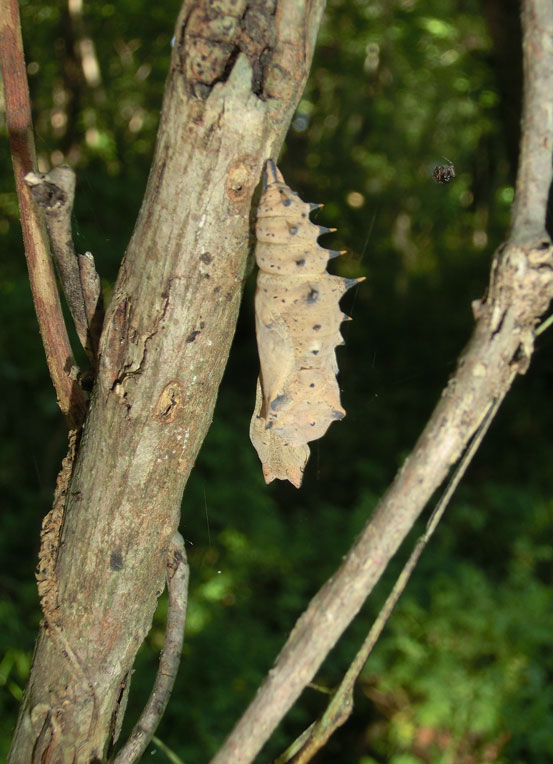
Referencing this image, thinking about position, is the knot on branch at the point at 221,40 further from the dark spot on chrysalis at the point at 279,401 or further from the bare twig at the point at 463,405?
the dark spot on chrysalis at the point at 279,401

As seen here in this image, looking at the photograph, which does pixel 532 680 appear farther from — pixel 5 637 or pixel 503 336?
pixel 503 336

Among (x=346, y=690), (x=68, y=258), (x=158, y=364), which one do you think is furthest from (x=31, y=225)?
(x=346, y=690)

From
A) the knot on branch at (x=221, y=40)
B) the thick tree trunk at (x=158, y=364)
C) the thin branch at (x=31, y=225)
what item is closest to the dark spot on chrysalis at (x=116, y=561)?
the thick tree trunk at (x=158, y=364)

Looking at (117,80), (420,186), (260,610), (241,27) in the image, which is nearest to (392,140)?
(420,186)

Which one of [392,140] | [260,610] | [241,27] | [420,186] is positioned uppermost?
[241,27]

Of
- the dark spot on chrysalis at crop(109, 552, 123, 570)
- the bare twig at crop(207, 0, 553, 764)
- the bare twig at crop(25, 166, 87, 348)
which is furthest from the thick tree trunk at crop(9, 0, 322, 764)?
the bare twig at crop(207, 0, 553, 764)

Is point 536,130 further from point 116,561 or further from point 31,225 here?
point 116,561
